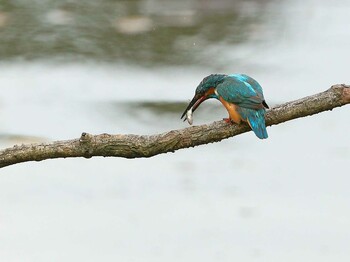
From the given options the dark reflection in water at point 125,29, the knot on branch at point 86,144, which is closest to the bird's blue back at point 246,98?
the knot on branch at point 86,144

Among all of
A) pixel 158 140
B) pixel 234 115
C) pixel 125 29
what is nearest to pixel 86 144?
pixel 158 140

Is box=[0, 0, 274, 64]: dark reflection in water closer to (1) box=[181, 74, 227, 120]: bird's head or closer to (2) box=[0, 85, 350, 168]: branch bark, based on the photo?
(1) box=[181, 74, 227, 120]: bird's head

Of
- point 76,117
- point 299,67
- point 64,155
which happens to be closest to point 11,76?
point 76,117

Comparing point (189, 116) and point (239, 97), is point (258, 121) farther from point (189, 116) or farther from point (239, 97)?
point (189, 116)

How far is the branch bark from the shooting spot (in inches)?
80.4

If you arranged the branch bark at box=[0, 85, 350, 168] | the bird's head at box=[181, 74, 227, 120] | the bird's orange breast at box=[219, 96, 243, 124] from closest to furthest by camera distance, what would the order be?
the branch bark at box=[0, 85, 350, 168] → the bird's orange breast at box=[219, 96, 243, 124] → the bird's head at box=[181, 74, 227, 120]

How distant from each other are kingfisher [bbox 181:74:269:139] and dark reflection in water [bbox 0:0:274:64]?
1820 millimetres

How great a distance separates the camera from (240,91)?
222 centimetres

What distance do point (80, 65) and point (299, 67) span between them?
779mm

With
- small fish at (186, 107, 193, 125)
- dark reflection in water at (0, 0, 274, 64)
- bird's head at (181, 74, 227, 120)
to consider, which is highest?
dark reflection in water at (0, 0, 274, 64)

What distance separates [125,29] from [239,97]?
230 centimetres

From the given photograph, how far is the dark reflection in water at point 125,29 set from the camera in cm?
422

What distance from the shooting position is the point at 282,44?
4328mm

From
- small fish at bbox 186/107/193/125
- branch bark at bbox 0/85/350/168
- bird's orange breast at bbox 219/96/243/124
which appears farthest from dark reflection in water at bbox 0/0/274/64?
branch bark at bbox 0/85/350/168
